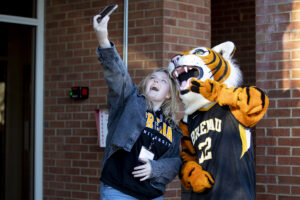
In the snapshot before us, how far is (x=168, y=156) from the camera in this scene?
400 cm

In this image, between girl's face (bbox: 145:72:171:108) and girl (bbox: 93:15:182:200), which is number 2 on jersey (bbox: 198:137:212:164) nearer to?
girl (bbox: 93:15:182:200)

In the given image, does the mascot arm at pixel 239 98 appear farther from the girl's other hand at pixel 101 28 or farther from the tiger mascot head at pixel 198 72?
the girl's other hand at pixel 101 28

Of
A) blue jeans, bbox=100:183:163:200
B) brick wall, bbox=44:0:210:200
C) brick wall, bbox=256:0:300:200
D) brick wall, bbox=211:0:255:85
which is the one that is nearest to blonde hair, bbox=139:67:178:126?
blue jeans, bbox=100:183:163:200

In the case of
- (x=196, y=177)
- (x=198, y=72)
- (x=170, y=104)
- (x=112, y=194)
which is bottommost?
(x=112, y=194)

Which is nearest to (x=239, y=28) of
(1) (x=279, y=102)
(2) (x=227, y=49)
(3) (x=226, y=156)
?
(1) (x=279, y=102)

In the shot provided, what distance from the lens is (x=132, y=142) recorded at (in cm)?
377

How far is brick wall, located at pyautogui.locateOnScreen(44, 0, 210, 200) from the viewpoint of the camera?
584 centimetres

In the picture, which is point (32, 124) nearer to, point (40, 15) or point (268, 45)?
point (40, 15)

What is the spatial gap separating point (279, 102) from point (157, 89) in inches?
78.6

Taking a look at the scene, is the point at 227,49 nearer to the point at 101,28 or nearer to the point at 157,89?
the point at 157,89

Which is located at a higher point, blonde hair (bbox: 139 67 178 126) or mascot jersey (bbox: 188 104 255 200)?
blonde hair (bbox: 139 67 178 126)

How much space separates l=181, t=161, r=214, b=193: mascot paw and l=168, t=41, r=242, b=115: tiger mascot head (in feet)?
1.30

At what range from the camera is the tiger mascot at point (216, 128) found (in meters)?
3.79

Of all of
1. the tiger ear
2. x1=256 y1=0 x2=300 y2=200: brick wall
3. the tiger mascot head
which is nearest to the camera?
the tiger mascot head
